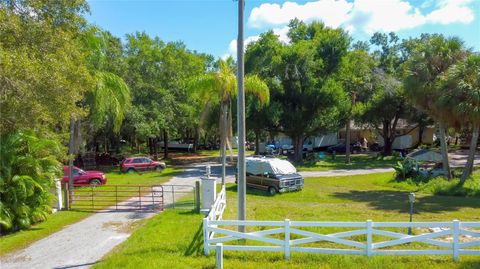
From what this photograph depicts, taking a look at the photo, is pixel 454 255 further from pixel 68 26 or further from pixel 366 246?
pixel 68 26

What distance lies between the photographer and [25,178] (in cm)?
1260

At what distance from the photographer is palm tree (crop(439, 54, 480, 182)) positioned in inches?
769

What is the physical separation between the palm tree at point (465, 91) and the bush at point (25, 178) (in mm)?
18551

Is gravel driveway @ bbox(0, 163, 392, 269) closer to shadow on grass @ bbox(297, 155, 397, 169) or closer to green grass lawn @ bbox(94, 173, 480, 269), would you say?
green grass lawn @ bbox(94, 173, 480, 269)

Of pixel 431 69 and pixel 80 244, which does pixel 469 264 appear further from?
pixel 431 69

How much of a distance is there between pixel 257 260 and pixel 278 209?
6.62 m

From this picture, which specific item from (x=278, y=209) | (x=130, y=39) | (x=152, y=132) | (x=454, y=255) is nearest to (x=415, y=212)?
(x=278, y=209)

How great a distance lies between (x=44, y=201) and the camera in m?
13.8

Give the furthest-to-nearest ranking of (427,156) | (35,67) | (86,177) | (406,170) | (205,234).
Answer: (427,156) < (406,170) < (86,177) < (35,67) < (205,234)

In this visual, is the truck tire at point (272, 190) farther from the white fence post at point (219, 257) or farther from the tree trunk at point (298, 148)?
the tree trunk at point (298, 148)

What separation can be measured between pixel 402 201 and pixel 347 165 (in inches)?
650

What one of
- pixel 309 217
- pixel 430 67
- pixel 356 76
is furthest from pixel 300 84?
pixel 309 217

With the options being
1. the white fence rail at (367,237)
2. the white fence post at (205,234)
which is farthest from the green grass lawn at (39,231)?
the white fence rail at (367,237)

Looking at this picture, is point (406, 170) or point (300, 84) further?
point (300, 84)
